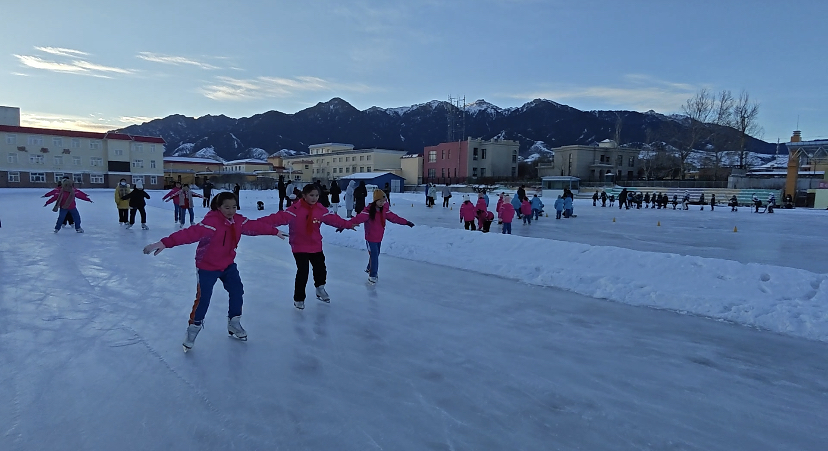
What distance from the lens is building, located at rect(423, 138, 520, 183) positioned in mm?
59438

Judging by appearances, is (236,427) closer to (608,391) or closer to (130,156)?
(608,391)

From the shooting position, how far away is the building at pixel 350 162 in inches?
2621

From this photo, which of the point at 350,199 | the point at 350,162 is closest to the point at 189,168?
the point at 350,162

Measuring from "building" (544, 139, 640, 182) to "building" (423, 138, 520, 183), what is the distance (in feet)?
17.9

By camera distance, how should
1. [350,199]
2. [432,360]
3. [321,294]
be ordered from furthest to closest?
[350,199]
[321,294]
[432,360]

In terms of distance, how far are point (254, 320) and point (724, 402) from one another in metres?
3.72

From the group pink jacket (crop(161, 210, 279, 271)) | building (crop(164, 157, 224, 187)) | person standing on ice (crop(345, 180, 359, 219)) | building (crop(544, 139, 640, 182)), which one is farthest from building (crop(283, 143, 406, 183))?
pink jacket (crop(161, 210, 279, 271))

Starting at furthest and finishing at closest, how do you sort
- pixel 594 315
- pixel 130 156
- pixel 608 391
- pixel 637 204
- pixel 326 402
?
pixel 130 156 → pixel 637 204 → pixel 594 315 → pixel 608 391 → pixel 326 402

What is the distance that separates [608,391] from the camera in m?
2.97

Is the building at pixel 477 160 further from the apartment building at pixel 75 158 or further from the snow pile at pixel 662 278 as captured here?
the snow pile at pixel 662 278

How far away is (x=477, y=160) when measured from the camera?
2357 inches

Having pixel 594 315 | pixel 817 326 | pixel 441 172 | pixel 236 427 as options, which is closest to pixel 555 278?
pixel 594 315

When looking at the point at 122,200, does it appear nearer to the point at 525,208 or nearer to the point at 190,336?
the point at 190,336

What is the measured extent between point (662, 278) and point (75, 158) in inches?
2320
